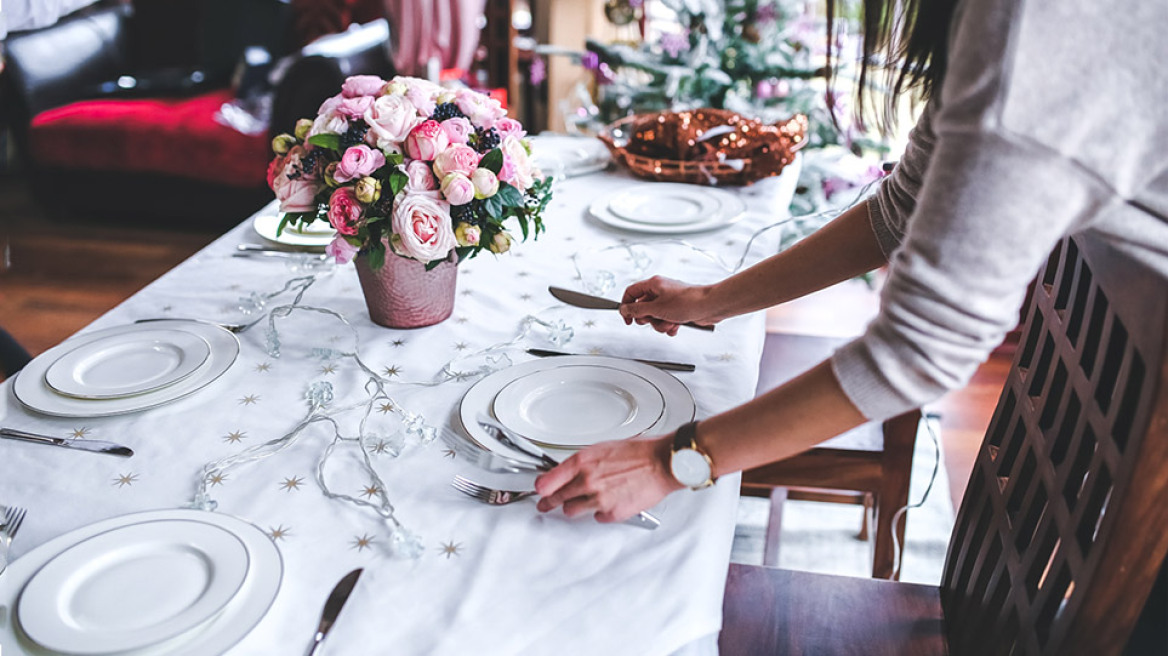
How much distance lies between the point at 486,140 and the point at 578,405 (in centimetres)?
33

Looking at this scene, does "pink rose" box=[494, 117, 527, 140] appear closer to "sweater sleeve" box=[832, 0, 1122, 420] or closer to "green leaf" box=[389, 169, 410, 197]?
"green leaf" box=[389, 169, 410, 197]

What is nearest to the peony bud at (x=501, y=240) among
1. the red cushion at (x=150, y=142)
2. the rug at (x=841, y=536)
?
the rug at (x=841, y=536)

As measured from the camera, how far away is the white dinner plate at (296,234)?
1.35 metres

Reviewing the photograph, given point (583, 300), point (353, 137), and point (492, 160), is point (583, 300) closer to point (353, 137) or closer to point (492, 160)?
point (492, 160)

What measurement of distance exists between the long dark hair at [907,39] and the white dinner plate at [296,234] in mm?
800

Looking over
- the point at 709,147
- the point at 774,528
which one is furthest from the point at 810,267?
the point at 774,528

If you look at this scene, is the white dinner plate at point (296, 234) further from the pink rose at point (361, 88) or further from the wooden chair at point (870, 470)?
the wooden chair at point (870, 470)

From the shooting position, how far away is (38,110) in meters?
3.76

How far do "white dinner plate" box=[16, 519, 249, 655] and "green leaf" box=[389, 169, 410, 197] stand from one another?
409mm

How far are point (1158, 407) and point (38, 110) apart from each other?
14.1ft

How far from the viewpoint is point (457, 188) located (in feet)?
3.11

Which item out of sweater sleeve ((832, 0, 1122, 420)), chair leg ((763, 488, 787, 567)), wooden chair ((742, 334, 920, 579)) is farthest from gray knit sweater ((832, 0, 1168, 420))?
chair leg ((763, 488, 787, 567))

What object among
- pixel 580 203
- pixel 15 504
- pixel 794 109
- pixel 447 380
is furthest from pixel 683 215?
pixel 794 109

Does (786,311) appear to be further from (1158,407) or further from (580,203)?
(1158,407)
